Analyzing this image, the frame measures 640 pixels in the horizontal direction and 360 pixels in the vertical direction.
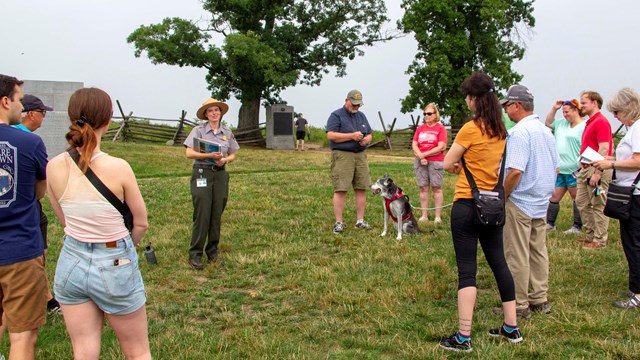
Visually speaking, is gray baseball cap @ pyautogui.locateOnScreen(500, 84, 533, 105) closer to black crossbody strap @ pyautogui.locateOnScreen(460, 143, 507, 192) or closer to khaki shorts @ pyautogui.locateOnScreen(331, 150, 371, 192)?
black crossbody strap @ pyautogui.locateOnScreen(460, 143, 507, 192)

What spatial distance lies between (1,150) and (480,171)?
3194mm

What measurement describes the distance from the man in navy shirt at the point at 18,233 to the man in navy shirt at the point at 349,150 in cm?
505

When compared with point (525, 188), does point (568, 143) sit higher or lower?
higher

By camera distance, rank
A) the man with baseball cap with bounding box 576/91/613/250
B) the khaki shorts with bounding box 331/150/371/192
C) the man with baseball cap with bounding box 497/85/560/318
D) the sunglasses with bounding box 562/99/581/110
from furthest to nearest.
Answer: the khaki shorts with bounding box 331/150/371/192, the sunglasses with bounding box 562/99/581/110, the man with baseball cap with bounding box 576/91/613/250, the man with baseball cap with bounding box 497/85/560/318

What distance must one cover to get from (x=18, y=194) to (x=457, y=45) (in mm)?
33211

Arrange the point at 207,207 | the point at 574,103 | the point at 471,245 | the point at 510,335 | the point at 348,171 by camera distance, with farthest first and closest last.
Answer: the point at 348,171
the point at 574,103
the point at 207,207
the point at 510,335
the point at 471,245

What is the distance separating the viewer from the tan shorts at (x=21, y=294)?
325 centimetres

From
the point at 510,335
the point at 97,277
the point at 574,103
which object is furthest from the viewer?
the point at 574,103

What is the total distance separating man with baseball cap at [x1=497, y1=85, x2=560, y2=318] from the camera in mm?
4383

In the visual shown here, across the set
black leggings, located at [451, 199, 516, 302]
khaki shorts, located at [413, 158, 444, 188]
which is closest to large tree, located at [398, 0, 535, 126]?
khaki shorts, located at [413, 158, 444, 188]

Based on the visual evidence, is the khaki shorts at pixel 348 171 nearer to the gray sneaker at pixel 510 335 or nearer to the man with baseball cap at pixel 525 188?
the man with baseball cap at pixel 525 188

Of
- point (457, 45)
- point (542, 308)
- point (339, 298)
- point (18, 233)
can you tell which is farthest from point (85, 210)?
point (457, 45)

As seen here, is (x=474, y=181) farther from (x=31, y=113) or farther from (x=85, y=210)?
(x=31, y=113)

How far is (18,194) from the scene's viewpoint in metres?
3.30
